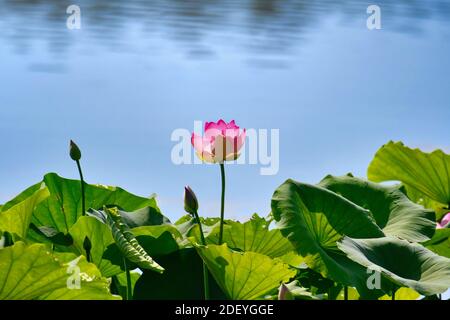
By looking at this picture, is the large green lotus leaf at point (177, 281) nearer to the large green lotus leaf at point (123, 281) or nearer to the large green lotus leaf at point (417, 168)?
the large green lotus leaf at point (123, 281)

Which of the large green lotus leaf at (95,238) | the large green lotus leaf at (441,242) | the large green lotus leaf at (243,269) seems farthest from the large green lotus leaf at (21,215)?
the large green lotus leaf at (441,242)

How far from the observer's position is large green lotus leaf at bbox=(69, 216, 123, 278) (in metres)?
0.58

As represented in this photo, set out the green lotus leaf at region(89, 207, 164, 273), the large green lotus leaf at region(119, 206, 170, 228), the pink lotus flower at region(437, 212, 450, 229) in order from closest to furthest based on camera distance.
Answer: the green lotus leaf at region(89, 207, 164, 273) → the large green lotus leaf at region(119, 206, 170, 228) → the pink lotus flower at region(437, 212, 450, 229)

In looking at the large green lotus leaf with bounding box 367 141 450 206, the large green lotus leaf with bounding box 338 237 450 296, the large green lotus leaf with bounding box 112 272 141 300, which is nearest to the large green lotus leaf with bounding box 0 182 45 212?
the large green lotus leaf with bounding box 112 272 141 300

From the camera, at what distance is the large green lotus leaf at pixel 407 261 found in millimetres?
562

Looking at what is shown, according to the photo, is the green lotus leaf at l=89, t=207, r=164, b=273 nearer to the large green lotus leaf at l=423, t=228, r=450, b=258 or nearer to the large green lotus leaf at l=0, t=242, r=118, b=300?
the large green lotus leaf at l=0, t=242, r=118, b=300

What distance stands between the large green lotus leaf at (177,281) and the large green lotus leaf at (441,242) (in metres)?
0.28

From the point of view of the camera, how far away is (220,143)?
2.20ft

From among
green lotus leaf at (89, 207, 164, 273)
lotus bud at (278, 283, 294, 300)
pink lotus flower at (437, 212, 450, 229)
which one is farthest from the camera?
pink lotus flower at (437, 212, 450, 229)

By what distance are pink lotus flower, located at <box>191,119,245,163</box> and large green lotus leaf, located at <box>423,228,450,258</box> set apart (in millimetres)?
Answer: 248

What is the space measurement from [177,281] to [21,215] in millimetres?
155

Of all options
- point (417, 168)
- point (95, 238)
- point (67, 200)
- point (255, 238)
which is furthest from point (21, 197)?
point (417, 168)

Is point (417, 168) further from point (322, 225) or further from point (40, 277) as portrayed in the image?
point (40, 277)
